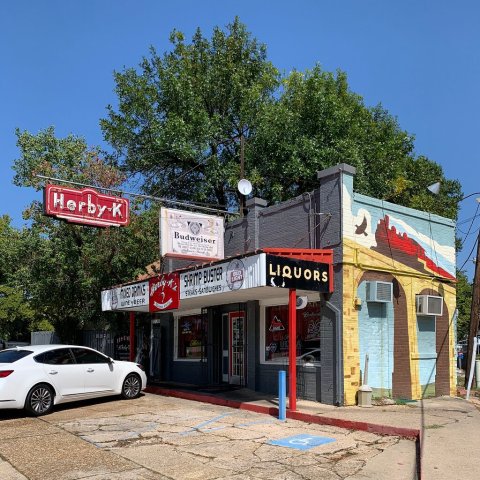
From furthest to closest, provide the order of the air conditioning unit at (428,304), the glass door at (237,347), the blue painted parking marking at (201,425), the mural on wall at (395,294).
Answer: the glass door at (237,347) < the air conditioning unit at (428,304) < the mural on wall at (395,294) < the blue painted parking marking at (201,425)

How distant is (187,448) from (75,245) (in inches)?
526

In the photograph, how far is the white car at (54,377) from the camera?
38.4 feet

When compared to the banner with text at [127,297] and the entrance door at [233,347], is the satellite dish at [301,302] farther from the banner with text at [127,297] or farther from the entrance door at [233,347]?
A: the banner with text at [127,297]

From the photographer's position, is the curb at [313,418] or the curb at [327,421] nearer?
the curb at [327,421]

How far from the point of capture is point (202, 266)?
537 inches

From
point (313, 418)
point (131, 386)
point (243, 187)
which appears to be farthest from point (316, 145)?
point (313, 418)

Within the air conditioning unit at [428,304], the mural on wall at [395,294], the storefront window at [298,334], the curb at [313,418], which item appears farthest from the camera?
the air conditioning unit at [428,304]

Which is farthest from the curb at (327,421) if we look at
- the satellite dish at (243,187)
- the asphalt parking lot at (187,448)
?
the satellite dish at (243,187)

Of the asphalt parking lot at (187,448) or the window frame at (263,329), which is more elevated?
the window frame at (263,329)

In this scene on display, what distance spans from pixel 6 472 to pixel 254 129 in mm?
18943

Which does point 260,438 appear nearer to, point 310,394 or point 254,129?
point 310,394

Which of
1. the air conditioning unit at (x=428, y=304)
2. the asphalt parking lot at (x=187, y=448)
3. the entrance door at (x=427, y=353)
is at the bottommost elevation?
the asphalt parking lot at (x=187, y=448)

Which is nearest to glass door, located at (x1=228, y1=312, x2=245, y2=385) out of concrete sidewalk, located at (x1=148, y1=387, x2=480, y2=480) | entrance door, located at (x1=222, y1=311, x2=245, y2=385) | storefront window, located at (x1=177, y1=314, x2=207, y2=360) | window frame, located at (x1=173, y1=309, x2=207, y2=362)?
entrance door, located at (x1=222, y1=311, x2=245, y2=385)

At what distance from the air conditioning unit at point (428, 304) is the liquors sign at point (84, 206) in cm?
811
